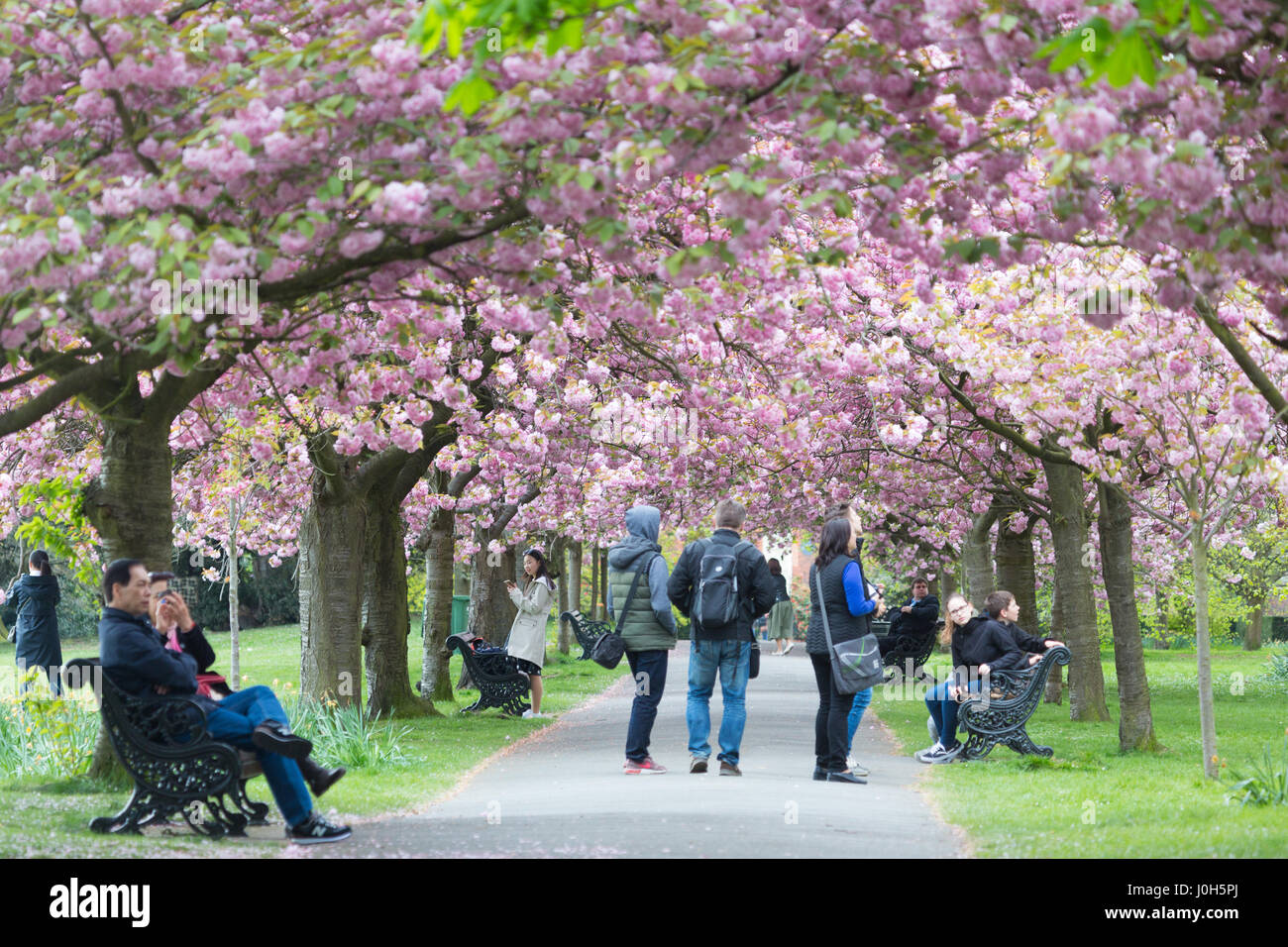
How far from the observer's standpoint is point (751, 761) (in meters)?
11.4

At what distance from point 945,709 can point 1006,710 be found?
50 cm

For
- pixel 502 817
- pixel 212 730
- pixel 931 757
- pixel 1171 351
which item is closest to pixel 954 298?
pixel 1171 351

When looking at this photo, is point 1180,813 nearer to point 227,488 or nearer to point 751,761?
point 751,761

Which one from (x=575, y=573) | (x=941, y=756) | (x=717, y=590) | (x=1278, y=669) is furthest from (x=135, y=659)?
(x=575, y=573)

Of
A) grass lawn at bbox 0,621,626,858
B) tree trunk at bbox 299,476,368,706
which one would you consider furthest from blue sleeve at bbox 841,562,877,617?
tree trunk at bbox 299,476,368,706

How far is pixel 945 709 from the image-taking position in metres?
12.0

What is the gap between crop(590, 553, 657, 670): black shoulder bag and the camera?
10.8 meters

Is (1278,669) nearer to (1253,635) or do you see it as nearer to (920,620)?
(920,620)

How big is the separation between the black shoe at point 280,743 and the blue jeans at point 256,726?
0.07 metres

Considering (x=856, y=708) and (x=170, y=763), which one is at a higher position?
(x=170, y=763)

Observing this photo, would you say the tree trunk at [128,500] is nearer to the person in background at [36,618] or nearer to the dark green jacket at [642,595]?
the dark green jacket at [642,595]

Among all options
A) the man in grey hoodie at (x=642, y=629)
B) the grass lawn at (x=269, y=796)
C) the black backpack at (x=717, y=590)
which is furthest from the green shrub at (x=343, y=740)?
the black backpack at (x=717, y=590)

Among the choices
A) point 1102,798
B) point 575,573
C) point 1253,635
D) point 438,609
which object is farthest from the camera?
point 1253,635

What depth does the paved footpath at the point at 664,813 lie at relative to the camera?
710cm
